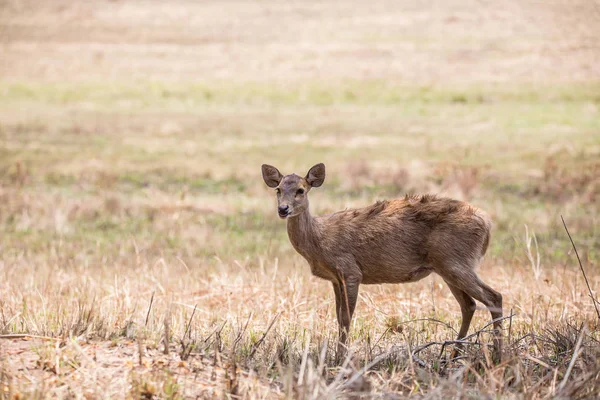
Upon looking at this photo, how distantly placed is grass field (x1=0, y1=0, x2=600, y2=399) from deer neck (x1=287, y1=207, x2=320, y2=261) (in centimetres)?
62

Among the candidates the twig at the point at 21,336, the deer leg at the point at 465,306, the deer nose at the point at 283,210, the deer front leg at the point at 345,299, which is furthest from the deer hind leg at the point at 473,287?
the twig at the point at 21,336

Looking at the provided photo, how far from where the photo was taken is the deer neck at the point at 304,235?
23.5ft

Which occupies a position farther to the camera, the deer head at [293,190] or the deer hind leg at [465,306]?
the deer hind leg at [465,306]

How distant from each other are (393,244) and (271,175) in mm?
1165

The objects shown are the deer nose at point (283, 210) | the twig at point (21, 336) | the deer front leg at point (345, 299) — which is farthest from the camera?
the deer front leg at point (345, 299)

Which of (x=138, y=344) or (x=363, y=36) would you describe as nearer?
(x=138, y=344)

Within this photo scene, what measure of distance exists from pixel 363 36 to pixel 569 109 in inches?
1523

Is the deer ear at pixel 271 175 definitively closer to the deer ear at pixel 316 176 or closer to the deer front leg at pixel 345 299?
the deer ear at pixel 316 176

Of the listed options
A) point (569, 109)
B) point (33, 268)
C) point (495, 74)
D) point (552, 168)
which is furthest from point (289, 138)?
point (495, 74)

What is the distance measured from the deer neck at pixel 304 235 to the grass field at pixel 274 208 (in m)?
0.62

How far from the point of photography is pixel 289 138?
28.7 metres

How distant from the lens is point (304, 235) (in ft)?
23.5

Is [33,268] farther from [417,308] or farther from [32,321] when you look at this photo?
[417,308]

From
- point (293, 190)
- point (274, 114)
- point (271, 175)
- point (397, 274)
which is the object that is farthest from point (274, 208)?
point (274, 114)
